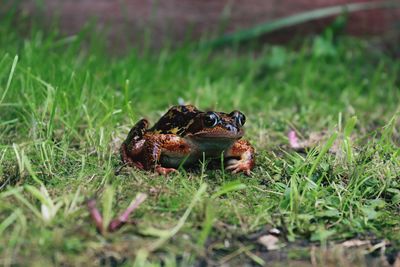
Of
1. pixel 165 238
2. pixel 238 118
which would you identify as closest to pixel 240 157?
pixel 238 118

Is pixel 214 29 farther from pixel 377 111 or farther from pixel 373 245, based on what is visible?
pixel 373 245

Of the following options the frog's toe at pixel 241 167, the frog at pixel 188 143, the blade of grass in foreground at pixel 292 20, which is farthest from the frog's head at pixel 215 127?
the blade of grass in foreground at pixel 292 20

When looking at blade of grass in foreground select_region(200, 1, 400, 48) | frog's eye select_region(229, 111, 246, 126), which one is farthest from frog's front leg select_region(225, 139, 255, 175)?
→ blade of grass in foreground select_region(200, 1, 400, 48)

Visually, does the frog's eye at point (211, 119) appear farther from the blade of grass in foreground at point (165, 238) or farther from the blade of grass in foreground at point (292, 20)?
A: the blade of grass in foreground at point (292, 20)

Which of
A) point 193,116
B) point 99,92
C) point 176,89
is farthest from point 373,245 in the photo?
point 176,89

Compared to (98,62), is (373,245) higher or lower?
lower

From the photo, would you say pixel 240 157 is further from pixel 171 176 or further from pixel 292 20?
pixel 292 20
